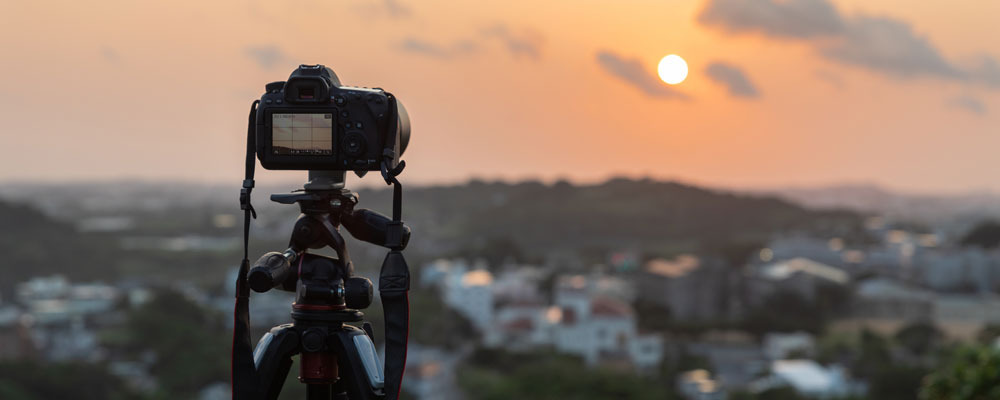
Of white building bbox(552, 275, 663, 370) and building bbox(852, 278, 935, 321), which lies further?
building bbox(852, 278, 935, 321)

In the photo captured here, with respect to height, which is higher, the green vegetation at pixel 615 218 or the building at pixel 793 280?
the green vegetation at pixel 615 218

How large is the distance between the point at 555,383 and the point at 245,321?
24139mm

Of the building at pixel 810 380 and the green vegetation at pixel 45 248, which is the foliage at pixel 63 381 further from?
the green vegetation at pixel 45 248

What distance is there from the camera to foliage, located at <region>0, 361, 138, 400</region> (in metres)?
24.6

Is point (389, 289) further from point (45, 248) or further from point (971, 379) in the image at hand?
point (45, 248)

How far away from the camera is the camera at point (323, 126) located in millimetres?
1945

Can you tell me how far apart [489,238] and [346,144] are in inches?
1990

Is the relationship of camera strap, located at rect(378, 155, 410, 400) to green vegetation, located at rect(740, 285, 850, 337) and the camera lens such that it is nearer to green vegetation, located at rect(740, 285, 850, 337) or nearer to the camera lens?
the camera lens

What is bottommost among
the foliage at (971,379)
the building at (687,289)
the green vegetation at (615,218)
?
the foliage at (971,379)

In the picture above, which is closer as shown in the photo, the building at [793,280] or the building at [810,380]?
the building at [810,380]

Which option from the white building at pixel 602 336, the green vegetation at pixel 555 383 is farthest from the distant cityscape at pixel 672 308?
the green vegetation at pixel 555 383

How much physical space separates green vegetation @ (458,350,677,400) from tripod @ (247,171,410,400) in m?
22.1

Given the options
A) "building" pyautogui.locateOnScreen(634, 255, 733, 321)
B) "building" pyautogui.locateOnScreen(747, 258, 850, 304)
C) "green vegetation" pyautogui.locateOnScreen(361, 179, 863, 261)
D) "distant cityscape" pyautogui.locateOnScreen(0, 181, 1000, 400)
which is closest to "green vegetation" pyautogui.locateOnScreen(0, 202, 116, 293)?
"distant cityscape" pyautogui.locateOnScreen(0, 181, 1000, 400)

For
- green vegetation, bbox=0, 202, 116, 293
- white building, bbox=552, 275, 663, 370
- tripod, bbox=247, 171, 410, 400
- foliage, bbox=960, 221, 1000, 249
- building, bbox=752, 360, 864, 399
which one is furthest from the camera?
foliage, bbox=960, 221, 1000, 249
